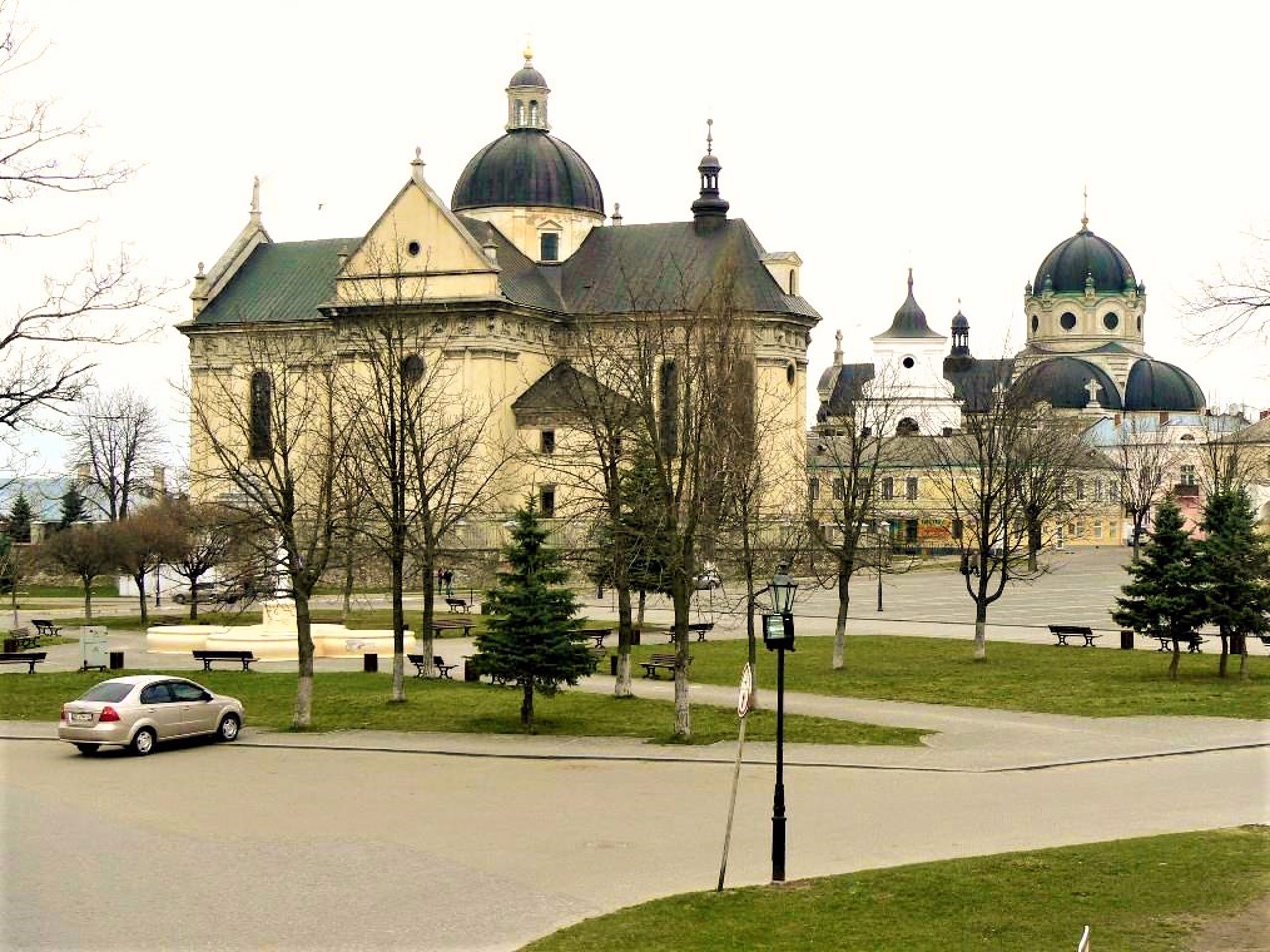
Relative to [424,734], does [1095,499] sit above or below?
above

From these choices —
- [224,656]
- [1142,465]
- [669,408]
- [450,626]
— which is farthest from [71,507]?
[669,408]

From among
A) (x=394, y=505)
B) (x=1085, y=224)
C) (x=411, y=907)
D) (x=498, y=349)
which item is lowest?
(x=411, y=907)

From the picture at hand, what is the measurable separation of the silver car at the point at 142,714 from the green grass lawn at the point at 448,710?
2218 millimetres

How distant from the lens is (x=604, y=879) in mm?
16125

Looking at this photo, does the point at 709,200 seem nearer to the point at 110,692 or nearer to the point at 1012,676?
the point at 1012,676

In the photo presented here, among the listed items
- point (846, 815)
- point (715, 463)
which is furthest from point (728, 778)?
point (715, 463)

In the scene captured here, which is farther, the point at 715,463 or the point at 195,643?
the point at 195,643

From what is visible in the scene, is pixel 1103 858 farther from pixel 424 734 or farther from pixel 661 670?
pixel 661 670

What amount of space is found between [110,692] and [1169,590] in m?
21.7

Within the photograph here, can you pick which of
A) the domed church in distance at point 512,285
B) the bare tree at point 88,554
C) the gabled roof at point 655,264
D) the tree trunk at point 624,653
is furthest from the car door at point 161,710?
the gabled roof at point 655,264

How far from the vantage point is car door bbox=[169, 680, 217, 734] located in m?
25.5

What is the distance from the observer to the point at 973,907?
14461 millimetres

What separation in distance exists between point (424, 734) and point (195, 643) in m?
18.1

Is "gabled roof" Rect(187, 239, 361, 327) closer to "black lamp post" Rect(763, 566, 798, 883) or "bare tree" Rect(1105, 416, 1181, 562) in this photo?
"bare tree" Rect(1105, 416, 1181, 562)
